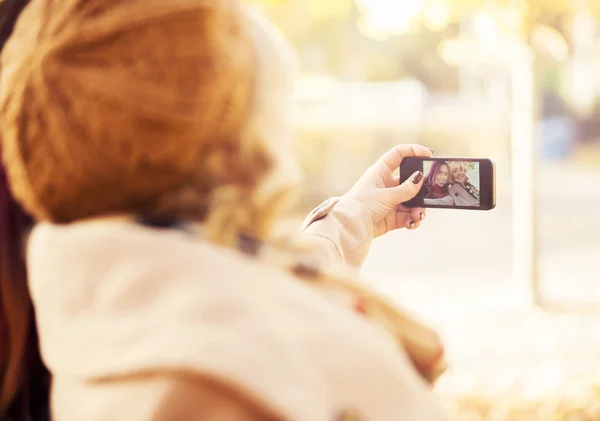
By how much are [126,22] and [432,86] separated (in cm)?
915

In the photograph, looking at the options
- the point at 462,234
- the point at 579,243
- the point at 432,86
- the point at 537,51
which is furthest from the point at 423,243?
the point at 432,86

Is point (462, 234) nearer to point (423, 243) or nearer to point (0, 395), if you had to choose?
point (423, 243)

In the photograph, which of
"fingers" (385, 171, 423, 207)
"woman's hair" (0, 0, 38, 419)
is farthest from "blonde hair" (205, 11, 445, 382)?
"fingers" (385, 171, 423, 207)

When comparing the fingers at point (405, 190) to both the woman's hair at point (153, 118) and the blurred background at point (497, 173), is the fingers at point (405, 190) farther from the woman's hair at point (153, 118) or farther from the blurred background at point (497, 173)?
the woman's hair at point (153, 118)

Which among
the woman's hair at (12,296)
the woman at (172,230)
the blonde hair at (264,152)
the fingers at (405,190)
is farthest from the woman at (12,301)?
the fingers at (405,190)

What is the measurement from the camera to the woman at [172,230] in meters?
0.64

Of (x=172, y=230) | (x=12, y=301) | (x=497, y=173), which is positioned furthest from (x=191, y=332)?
(x=497, y=173)

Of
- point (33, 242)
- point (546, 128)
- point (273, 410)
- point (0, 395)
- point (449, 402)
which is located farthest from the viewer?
point (546, 128)

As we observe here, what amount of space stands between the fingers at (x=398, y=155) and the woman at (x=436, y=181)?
1.6 inches

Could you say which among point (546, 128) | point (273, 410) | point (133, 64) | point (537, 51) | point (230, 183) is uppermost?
point (133, 64)

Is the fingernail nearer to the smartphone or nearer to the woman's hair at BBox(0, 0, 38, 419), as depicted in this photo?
the smartphone

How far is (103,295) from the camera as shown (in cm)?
66

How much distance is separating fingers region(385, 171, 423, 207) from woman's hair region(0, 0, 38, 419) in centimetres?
53

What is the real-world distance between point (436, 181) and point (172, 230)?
0.58m
